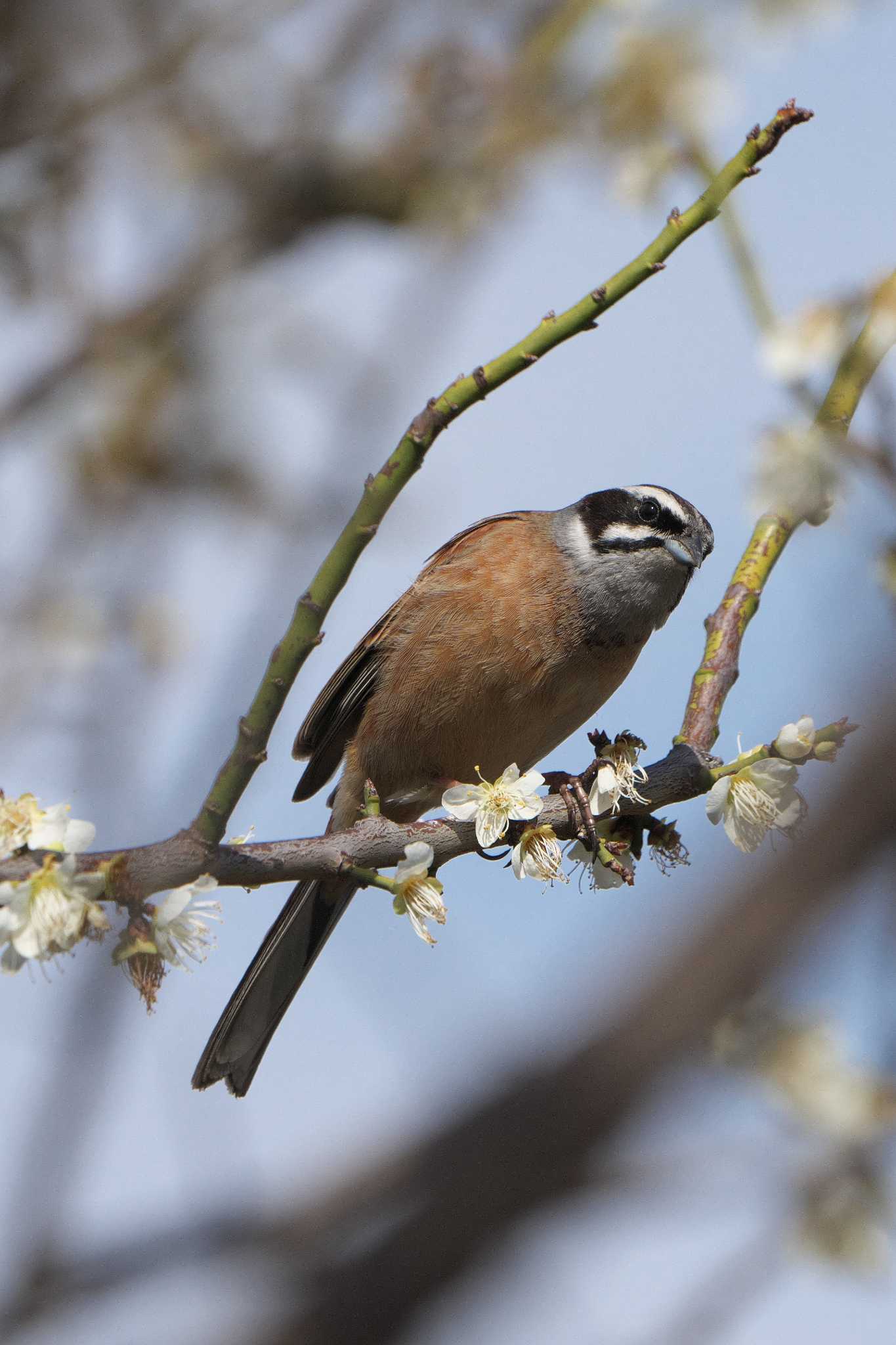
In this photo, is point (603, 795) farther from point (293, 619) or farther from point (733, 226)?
point (733, 226)

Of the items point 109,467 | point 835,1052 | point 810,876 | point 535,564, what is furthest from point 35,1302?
point 109,467

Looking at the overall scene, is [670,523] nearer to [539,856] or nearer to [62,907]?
[539,856]

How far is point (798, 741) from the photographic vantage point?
116 inches

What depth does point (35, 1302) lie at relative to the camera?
1703mm

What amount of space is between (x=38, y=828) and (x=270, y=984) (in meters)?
2.26

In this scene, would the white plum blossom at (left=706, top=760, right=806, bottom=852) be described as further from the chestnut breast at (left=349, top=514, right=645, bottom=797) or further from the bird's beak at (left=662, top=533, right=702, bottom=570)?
the bird's beak at (left=662, top=533, right=702, bottom=570)

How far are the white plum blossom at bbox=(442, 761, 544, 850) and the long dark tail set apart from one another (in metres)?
1.43

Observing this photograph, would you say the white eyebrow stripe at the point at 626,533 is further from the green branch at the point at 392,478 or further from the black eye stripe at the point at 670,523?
the green branch at the point at 392,478

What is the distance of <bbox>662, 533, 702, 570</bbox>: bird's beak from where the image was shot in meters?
5.39

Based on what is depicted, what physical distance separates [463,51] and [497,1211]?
6.51m

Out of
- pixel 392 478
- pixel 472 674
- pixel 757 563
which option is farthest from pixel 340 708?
pixel 392 478

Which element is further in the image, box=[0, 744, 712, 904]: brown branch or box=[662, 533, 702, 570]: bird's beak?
box=[662, 533, 702, 570]: bird's beak

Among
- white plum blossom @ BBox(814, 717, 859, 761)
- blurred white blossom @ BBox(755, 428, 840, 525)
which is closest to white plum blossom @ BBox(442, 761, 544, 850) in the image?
white plum blossom @ BBox(814, 717, 859, 761)

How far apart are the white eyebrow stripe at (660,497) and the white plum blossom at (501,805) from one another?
2441 mm
